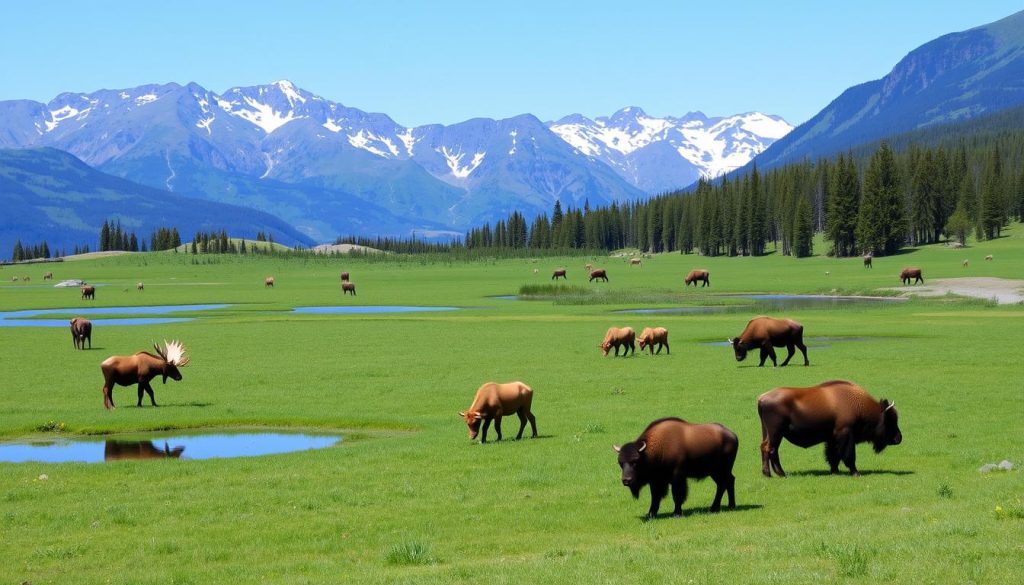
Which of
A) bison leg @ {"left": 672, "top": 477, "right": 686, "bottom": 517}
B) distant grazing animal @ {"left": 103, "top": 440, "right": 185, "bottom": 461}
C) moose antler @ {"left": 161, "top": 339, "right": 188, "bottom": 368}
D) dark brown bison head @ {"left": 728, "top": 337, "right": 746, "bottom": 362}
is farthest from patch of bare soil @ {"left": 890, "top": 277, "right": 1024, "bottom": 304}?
bison leg @ {"left": 672, "top": 477, "right": 686, "bottom": 517}

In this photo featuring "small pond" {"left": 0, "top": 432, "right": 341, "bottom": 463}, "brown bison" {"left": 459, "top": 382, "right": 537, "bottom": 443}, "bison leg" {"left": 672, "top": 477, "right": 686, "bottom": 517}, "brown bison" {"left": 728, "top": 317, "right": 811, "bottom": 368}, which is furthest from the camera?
"brown bison" {"left": 728, "top": 317, "right": 811, "bottom": 368}

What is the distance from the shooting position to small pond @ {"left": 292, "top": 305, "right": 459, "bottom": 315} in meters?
81.2

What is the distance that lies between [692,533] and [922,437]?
10041 millimetres

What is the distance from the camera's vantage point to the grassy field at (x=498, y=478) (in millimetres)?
13062

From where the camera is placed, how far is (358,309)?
86.0m

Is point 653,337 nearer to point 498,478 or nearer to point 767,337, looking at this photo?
point 767,337

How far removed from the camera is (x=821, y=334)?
51688mm

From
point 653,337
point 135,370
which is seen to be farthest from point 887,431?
point 653,337

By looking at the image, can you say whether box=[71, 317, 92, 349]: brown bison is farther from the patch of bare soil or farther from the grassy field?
the patch of bare soil

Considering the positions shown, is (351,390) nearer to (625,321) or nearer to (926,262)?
(625,321)

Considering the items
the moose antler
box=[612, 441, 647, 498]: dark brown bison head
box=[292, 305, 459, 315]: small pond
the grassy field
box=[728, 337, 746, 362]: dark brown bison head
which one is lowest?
the grassy field

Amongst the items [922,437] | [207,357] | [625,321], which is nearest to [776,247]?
[625,321]

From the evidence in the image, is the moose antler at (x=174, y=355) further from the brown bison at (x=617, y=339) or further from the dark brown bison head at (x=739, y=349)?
the dark brown bison head at (x=739, y=349)

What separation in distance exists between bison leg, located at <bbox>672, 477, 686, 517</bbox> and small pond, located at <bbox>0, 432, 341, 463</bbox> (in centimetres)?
1202
